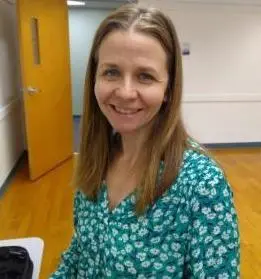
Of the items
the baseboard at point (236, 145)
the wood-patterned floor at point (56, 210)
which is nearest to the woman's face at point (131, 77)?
the wood-patterned floor at point (56, 210)

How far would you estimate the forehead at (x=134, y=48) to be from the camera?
670 mm

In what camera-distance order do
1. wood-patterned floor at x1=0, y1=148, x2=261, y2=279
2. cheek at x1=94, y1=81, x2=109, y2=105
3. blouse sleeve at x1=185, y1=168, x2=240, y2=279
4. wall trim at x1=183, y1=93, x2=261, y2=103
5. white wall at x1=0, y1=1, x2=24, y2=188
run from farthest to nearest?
wall trim at x1=183, y1=93, x2=261, y2=103 → white wall at x1=0, y1=1, x2=24, y2=188 → wood-patterned floor at x1=0, y1=148, x2=261, y2=279 → cheek at x1=94, y1=81, x2=109, y2=105 → blouse sleeve at x1=185, y1=168, x2=240, y2=279

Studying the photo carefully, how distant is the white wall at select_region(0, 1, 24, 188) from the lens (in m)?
3.49

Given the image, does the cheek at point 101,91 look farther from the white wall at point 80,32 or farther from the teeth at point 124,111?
the white wall at point 80,32

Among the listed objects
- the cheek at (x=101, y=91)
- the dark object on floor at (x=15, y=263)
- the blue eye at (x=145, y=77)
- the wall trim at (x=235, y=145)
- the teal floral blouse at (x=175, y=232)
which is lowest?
the wall trim at (x=235, y=145)

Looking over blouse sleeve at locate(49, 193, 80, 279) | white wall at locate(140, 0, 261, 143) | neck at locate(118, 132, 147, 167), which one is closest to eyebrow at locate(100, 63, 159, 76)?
neck at locate(118, 132, 147, 167)

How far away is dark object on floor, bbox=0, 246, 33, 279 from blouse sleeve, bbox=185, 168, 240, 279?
0.61 m

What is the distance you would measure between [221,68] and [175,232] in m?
4.35

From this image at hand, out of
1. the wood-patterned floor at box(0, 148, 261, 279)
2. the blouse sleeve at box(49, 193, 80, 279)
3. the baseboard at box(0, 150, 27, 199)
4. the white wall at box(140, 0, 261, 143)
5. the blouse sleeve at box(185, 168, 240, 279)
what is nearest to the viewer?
the blouse sleeve at box(185, 168, 240, 279)

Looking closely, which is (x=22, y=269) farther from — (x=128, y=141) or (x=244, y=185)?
(x=244, y=185)

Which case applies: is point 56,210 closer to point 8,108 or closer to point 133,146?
point 8,108

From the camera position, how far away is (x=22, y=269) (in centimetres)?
102

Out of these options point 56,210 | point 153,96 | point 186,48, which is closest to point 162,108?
point 153,96

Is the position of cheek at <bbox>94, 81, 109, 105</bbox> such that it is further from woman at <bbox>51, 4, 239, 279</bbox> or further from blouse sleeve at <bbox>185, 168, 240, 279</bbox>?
blouse sleeve at <bbox>185, 168, 240, 279</bbox>
